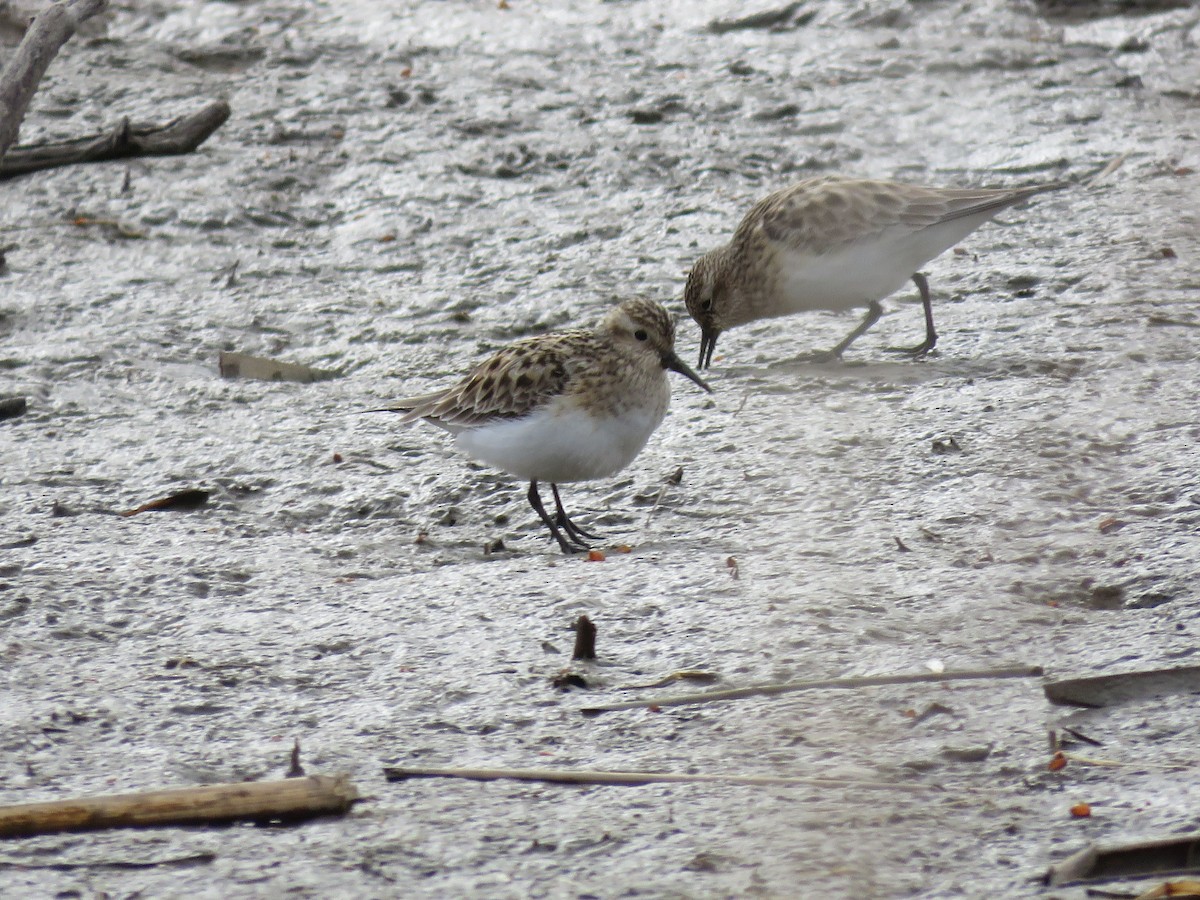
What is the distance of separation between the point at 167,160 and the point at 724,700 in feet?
21.8

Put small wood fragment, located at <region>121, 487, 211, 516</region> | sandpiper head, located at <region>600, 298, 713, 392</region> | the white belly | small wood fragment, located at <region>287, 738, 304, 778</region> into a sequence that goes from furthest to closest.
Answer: small wood fragment, located at <region>121, 487, 211, 516</region>
sandpiper head, located at <region>600, 298, 713, 392</region>
the white belly
small wood fragment, located at <region>287, 738, 304, 778</region>

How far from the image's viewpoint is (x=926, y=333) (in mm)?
7055

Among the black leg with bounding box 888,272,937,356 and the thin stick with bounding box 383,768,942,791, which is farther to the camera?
the black leg with bounding box 888,272,937,356

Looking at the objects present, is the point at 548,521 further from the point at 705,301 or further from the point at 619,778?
the point at 705,301

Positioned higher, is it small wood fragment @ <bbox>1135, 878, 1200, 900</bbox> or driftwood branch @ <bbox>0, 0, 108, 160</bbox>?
driftwood branch @ <bbox>0, 0, 108, 160</bbox>

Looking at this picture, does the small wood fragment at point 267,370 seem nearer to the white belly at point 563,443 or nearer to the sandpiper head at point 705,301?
the sandpiper head at point 705,301

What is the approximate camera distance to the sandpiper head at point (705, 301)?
7.16 m

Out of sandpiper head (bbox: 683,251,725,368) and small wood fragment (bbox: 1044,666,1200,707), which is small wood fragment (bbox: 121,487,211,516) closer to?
sandpiper head (bbox: 683,251,725,368)

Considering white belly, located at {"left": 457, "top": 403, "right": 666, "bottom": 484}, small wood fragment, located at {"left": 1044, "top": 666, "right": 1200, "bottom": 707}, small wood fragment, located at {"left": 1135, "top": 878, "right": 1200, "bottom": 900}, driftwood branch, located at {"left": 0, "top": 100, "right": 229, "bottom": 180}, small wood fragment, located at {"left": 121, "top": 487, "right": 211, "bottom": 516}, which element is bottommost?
small wood fragment, located at {"left": 121, "top": 487, "right": 211, "bottom": 516}

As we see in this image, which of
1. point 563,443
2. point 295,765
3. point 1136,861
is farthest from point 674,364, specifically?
point 1136,861

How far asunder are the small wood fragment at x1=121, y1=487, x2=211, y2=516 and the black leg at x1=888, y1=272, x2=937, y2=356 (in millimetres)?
3076

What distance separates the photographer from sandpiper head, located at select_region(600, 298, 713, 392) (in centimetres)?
568

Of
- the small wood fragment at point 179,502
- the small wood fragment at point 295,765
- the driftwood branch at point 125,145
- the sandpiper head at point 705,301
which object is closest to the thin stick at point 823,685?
the small wood fragment at point 295,765

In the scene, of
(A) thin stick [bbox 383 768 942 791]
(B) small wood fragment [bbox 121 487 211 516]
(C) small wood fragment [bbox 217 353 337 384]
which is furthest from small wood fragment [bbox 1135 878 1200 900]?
(C) small wood fragment [bbox 217 353 337 384]
